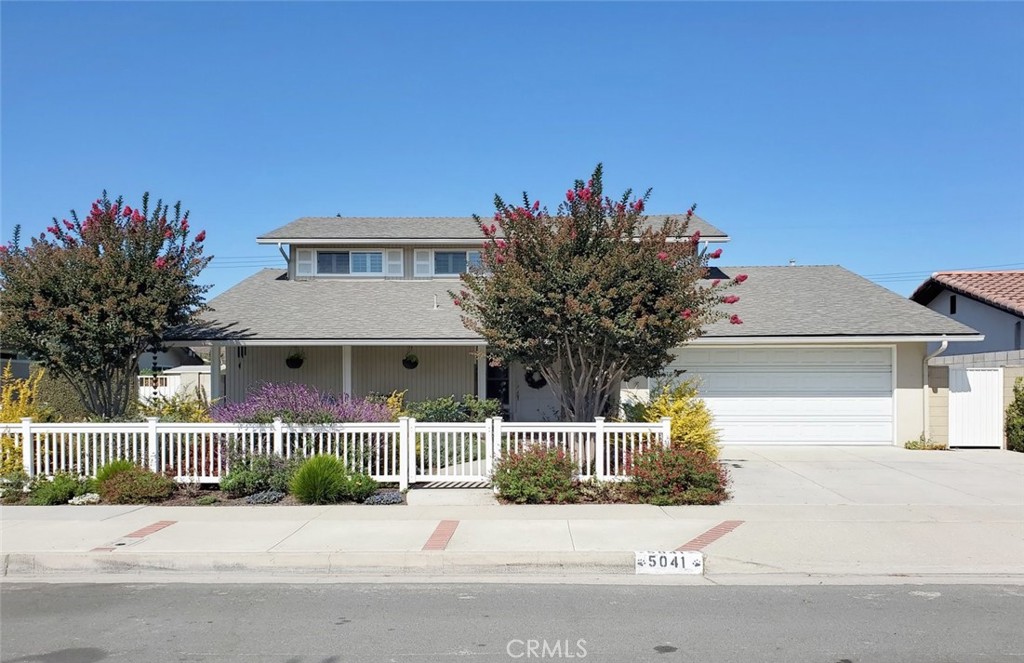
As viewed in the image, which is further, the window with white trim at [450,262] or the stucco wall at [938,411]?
the window with white trim at [450,262]

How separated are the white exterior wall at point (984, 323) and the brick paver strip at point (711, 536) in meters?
14.4

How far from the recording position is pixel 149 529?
900 cm

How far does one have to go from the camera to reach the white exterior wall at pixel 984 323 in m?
19.7

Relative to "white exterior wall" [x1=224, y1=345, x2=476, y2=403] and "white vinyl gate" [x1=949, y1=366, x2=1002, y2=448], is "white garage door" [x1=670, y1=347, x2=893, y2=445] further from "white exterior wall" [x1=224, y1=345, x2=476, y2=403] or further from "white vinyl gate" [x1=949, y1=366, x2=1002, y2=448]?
"white exterior wall" [x1=224, y1=345, x2=476, y2=403]

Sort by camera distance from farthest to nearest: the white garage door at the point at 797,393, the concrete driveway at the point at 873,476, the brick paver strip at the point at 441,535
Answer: the white garage door at the point at 797,393 → the concrete driveway at the point at 873,476 → the brick paver strip at the point at 441,535

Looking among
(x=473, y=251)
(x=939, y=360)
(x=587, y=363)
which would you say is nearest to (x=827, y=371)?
(x=939, y=360)

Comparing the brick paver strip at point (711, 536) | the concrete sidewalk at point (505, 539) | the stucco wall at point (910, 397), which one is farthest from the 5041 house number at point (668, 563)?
the stucco wall at point (910, 397)

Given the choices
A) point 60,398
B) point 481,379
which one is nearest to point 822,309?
point 481,379

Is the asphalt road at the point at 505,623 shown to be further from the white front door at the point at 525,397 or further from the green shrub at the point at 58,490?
the white front door at the point at 525,397

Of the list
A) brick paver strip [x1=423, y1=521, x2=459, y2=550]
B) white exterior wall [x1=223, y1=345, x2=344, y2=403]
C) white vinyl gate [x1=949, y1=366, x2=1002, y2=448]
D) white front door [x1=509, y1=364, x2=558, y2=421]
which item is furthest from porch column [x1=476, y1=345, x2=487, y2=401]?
white vinyl gate [x1=949, y1=366, x2=1002, y2=448]

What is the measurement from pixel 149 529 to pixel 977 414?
613 inches

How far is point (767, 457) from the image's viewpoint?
14.7 meters

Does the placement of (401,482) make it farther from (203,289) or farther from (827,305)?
(827,305)

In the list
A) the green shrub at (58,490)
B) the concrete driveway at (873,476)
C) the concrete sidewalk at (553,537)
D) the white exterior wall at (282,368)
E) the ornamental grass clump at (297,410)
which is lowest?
the concrete driveway at (873,476)
